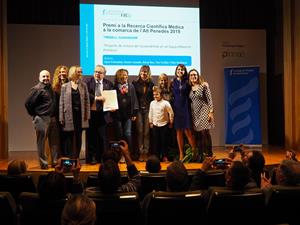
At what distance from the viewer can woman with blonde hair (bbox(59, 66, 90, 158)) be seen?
573 cm

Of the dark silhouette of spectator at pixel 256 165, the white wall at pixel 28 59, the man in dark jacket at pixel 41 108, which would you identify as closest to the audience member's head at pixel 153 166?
the dark silhouette of spectator at pixel 256 165

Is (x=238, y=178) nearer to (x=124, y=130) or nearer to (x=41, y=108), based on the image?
(x=41, y=108)

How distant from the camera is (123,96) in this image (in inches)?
245

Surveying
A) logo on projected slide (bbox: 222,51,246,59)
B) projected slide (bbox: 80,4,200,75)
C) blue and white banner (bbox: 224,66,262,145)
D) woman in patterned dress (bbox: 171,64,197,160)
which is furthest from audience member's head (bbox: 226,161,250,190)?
logo on projected slide (bbox: 222,51,246,59)

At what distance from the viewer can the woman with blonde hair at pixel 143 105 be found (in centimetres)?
641

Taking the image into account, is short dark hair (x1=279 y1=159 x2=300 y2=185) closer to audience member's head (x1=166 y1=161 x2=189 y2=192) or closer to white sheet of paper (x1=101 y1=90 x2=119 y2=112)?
audience member's head (x1=166 y1=161 x2=189 y2=192)

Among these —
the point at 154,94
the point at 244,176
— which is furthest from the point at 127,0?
the point at 244,176

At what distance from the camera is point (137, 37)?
7539 millimetres

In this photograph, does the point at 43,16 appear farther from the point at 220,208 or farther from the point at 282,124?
the point at 220,208

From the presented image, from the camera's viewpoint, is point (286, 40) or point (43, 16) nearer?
point (286, 40)

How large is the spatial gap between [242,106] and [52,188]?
6.69 metres

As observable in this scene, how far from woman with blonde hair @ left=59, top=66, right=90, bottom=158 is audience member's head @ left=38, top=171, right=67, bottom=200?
333 cm

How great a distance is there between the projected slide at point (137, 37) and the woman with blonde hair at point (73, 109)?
150 centimetres

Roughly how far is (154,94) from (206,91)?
2.43 feet
